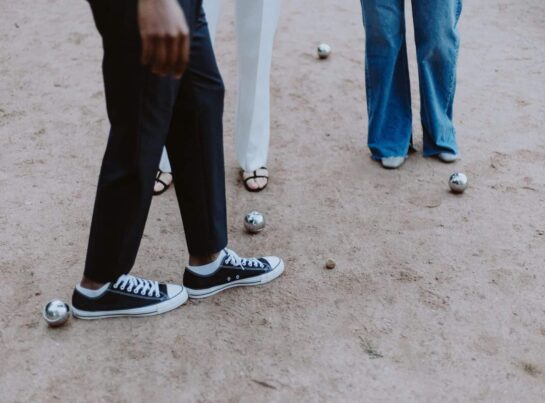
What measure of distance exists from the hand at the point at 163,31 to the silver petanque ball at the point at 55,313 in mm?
1089

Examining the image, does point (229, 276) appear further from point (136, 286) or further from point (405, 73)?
point (405, 73)

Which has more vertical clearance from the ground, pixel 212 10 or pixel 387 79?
pixel 212 10

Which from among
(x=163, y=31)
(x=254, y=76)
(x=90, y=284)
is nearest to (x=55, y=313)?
(x=90, y=284)

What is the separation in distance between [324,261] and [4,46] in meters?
3.14

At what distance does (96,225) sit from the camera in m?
2.48

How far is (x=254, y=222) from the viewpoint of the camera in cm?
314

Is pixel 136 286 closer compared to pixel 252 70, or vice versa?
pixel 136 286

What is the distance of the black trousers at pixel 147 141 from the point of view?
7.00 feet

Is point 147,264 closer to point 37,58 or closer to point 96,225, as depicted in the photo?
point 96,225

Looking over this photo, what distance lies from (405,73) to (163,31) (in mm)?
1987

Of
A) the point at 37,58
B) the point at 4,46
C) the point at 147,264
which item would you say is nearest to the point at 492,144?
the point at 147,264

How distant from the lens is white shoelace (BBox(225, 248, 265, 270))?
279 cm

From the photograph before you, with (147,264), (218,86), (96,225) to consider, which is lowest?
(147,264)

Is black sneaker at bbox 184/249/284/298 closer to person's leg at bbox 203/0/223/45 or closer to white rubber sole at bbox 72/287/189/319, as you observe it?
white rubber sole at bbox 72/287/189/319
